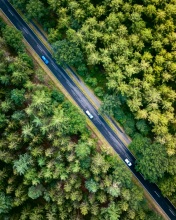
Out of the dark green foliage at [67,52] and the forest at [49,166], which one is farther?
the dark green foliage at [67,52]

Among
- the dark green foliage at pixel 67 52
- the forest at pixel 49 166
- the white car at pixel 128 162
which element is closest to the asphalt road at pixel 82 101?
the white car at pixel 128 162

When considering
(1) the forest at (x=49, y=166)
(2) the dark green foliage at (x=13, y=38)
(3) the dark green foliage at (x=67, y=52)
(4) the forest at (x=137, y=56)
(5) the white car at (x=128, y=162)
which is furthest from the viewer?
(5) the white car at (x=128, y=162)

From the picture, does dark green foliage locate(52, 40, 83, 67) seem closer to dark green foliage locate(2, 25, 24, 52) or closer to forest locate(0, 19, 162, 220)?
forest locate(0, 19, 162, 220)

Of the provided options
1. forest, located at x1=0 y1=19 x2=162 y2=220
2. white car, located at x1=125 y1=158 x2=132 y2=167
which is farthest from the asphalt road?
forest, located at x1=0 y1=19 x2=162 y2=220

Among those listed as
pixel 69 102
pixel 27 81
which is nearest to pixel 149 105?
pixel 69 102

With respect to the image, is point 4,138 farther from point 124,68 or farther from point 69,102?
point 124,68

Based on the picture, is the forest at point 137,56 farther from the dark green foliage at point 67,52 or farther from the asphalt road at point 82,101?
the asphalt road at point 82,101
